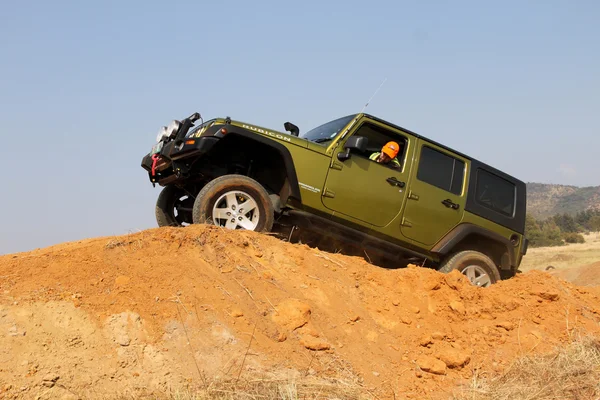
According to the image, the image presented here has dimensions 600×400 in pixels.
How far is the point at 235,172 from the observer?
6.45 m

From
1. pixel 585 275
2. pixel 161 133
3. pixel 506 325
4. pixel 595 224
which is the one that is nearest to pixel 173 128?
pixel 161 133

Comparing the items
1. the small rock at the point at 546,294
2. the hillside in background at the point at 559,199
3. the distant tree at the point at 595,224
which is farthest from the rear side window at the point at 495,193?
the hillside in background at the point at 559,199

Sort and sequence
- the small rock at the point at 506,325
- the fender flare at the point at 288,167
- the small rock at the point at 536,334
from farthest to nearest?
1. the fender flare at the point at 288,167
2. the small rock at the point at 506,325
3. the small rock at the point at 536,334

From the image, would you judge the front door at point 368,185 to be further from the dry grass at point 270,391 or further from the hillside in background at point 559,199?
the hillside in background at point 559,199

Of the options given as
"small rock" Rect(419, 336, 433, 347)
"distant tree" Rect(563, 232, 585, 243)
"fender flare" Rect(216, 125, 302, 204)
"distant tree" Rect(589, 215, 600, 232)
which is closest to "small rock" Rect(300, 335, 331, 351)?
"small rock" Rect(419, 336, 433, 347)

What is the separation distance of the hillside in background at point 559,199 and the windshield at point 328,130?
8308 cm

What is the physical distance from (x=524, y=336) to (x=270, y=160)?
10.3 feet

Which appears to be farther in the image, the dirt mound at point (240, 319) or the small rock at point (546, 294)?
the small rock at point (546, 294)

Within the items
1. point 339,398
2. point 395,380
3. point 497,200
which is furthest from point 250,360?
point 497,200

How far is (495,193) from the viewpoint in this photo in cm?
787

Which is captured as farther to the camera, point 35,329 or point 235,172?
point 235,172

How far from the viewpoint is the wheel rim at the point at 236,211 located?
5.88m

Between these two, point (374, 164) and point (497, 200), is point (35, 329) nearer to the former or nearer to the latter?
point (374, 164)

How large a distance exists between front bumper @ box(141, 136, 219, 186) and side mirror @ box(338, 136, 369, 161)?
4.87 ft
